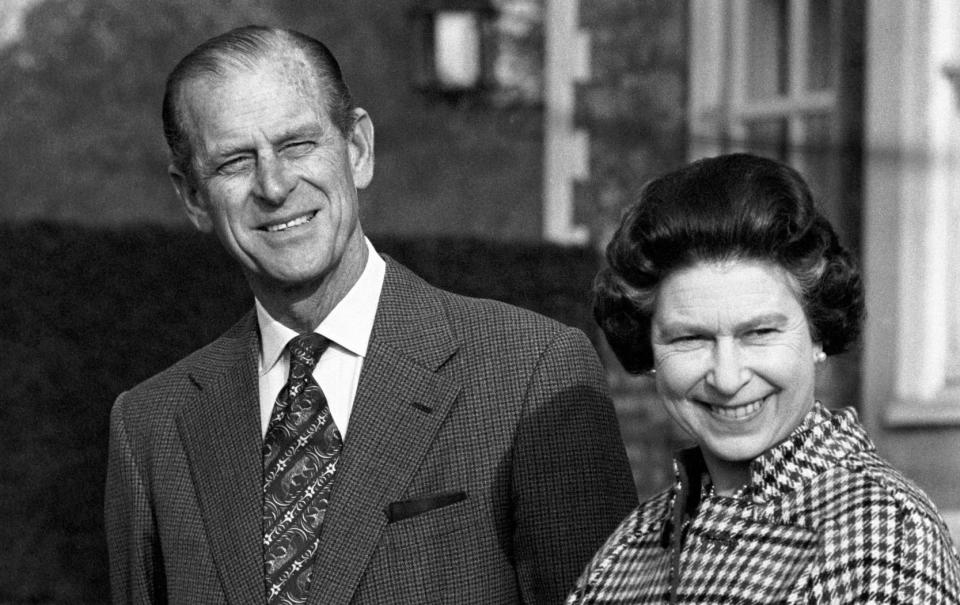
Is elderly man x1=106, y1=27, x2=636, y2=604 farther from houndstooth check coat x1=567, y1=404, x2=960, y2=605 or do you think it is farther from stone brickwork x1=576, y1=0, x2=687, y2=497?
stone brickwork x1=576, y1=0, x2=687, y2=497

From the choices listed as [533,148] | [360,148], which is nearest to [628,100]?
[533,148]

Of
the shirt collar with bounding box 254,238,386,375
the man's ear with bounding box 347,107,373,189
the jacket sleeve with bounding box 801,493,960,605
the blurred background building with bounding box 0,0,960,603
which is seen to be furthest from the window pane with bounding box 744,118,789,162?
the jacket sleeve with bounding box 801,493,960,605

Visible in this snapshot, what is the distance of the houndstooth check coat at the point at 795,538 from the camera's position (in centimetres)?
202

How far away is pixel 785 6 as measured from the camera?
7.93 metres

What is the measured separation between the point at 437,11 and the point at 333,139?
709cm

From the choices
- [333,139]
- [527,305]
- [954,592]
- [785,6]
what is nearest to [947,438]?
[527,305]

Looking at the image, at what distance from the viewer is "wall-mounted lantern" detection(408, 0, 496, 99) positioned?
9875mm

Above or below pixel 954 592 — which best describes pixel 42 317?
below

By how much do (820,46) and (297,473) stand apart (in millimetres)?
5192

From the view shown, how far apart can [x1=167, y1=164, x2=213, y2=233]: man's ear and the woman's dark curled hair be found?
0.96 meters

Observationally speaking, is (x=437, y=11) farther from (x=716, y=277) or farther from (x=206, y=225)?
(x=716, y=277)

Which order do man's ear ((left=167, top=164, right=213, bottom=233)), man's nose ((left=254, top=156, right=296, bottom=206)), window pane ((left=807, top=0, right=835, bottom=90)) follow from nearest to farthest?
1. man's nose ((left=254, top=156, right=296, bottom=206))
2. man's ear ((left=167, top=164, right=213, bottom=233))
3. window pane ((left=807, top=0, right=835, bottom=90))

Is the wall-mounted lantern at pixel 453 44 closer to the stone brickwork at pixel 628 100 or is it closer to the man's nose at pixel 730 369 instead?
the stone brickwork at pixel 628 100

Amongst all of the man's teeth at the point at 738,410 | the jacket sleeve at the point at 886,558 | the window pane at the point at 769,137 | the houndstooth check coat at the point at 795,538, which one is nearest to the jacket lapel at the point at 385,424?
the houndstooth check coat at the point at 795,538
